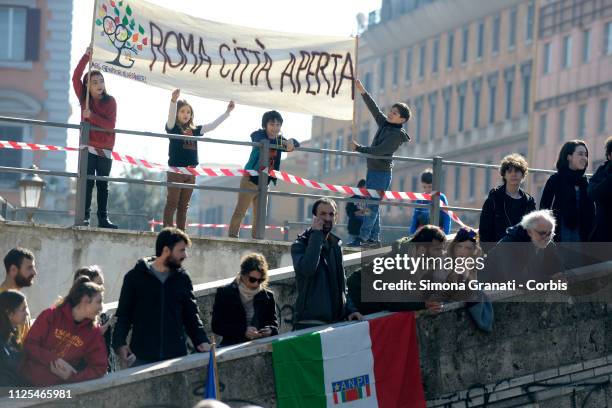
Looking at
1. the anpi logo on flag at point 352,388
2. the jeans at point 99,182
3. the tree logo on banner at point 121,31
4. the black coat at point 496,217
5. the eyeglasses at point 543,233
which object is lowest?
the anpi logo on flag at point 352,388

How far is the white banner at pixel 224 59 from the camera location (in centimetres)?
1998

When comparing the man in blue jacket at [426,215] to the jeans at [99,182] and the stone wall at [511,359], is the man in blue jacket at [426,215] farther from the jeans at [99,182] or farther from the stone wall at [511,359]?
the stone wall at [511,359]

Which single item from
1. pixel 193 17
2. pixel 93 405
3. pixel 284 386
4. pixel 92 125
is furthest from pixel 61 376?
pixel 193 17

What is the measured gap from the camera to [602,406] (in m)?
15.9

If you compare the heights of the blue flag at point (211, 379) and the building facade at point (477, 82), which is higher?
the building facade at point (477, 82)

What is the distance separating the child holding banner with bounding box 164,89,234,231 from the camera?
64.7 feet

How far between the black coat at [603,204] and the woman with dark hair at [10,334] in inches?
207

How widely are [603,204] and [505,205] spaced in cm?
89

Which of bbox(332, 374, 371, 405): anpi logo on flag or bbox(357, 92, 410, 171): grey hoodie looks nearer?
bbox(332, 374, 371, 405): anpi logo on flag

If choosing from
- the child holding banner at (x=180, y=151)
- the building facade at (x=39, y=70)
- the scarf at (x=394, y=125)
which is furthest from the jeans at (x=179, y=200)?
the building facade at (x=39, y=70)

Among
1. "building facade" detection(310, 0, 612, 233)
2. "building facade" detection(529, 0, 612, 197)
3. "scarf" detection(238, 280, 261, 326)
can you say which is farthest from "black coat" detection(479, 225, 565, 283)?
"building facade" detection(529, 0, 612, 197)

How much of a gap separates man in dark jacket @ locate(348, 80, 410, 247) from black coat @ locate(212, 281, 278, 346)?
5271 mm

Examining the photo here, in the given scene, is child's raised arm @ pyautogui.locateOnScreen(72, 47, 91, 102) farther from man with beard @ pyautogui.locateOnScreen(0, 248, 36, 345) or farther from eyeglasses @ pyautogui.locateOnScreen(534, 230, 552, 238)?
eyeglasses @ pyautogui.locateOnScreen(534, 230, 552, 238)

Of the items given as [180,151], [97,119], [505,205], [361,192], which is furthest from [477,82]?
[505,205]
